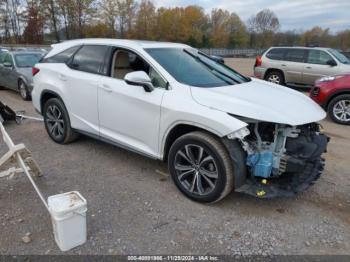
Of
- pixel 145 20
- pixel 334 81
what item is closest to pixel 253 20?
pixel 145 20

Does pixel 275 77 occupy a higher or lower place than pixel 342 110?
higher

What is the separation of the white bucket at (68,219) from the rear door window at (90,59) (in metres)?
2.21

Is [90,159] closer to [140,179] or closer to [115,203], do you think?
[140,179]

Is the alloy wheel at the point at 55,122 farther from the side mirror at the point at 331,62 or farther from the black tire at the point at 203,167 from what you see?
the side mirror at the point at 331,62

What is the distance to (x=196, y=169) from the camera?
3396mm

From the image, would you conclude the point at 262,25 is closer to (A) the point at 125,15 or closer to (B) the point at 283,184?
(A) the point at 125,15

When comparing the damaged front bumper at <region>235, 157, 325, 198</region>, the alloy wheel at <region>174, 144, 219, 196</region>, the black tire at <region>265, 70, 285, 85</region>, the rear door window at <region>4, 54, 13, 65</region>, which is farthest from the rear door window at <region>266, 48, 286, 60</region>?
the alloy wheel at <region>174, 144, 219, 196</region>

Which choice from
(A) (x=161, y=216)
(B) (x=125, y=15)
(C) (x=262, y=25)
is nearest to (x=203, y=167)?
(A) (x=161, y=216)

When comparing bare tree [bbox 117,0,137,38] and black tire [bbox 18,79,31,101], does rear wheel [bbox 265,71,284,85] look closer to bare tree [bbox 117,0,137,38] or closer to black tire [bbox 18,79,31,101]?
black tire [bbox 18,79,31,101]

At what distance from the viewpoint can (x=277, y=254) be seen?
8.91ft

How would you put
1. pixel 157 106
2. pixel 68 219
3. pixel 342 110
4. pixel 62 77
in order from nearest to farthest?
pixel 68 219 < pixel 157 106 < pixel 62 77 < pixel 342 110

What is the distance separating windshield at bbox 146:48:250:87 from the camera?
3702 mm

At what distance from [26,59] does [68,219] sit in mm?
8706

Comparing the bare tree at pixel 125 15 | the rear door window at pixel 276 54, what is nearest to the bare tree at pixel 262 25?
the bare tree at pixel 125 15
